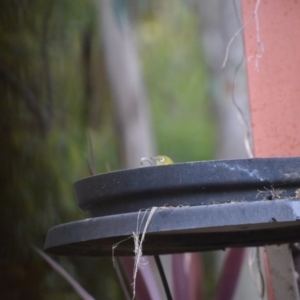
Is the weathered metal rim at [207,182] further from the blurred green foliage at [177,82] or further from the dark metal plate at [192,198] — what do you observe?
the blurred green foliage at [177,82]

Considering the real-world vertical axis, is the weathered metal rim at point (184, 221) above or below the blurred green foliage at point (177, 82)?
below

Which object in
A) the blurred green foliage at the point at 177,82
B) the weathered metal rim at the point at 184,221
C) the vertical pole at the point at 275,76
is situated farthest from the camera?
the blurred green foliage at the point at 177,82

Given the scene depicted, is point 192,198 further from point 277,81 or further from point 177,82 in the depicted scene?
point 177,82

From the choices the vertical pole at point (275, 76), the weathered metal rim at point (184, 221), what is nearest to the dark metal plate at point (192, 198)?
the weathered metal rim at point (184, 221)

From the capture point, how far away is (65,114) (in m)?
1.96

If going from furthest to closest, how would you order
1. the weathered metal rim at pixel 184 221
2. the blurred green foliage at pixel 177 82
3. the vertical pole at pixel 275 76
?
1. the blurred green foliage at pixel 177 82
2. the vertical pole at pixel 275 76
3. the weathered metal rim at pixel 184 221

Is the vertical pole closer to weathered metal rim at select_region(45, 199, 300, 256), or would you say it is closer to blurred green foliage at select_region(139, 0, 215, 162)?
blurred green foliage at select_region(139, 0, 215, 162)

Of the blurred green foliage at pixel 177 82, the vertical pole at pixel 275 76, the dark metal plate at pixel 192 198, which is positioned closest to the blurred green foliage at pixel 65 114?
the blurred green foliage at pixel 177 82

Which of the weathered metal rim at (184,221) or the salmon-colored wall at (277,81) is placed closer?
the weathered metal rim at (184,221)

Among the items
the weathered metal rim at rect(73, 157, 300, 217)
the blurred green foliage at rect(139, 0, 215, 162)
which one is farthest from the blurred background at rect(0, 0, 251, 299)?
the weathered metal rim at rect(73, 157, 300, 217)

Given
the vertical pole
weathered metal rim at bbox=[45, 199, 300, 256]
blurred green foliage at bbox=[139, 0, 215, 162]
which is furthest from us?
blurred green foliage at bbox=[139, 0, 215, 162]

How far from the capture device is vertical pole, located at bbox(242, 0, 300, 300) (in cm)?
143

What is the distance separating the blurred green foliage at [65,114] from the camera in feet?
5.92

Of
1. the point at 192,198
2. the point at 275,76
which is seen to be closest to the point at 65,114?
the point at 275,76
